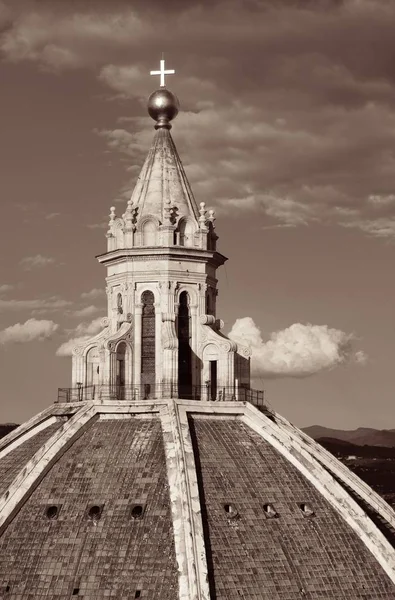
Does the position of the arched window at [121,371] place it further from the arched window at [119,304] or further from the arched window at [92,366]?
the arched window at [119,304]

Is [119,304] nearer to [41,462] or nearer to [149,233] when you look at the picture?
[149,233]

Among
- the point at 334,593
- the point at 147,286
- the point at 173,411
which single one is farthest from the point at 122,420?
the point at 334,593

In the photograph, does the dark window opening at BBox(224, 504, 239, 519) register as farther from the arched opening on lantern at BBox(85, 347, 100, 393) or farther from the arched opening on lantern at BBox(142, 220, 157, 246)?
the arched opening on lantern at BBox(142, 220, 157, 246)

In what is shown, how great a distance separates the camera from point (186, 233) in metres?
60.1

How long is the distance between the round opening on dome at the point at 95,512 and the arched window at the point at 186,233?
13040 millimetres

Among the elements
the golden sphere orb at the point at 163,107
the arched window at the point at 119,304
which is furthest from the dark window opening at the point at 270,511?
the golden sphere orb at the point at 163,107

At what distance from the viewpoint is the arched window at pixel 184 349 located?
59.2 m

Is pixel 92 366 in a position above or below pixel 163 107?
below

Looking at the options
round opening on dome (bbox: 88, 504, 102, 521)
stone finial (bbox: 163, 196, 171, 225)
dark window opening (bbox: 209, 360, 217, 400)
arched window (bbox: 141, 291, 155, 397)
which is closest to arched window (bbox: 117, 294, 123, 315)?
arched window (bbox: 141, 291, 155, 397)

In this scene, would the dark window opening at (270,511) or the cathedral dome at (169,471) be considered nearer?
the cathedral dome at (169,471)

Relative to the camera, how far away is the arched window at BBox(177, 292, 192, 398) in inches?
2333

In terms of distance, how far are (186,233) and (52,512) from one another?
14.0 metres

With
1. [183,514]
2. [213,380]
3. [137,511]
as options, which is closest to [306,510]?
[183,514]

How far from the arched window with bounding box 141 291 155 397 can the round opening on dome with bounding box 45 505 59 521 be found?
7.89 meters
